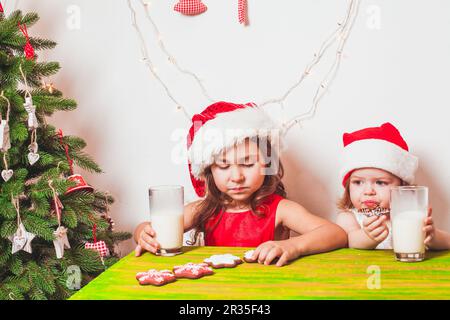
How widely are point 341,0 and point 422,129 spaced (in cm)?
47

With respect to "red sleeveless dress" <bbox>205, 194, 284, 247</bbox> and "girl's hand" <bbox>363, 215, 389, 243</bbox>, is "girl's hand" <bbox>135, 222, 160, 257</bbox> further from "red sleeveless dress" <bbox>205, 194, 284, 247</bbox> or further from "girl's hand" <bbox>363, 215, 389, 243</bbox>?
"girl's hand" <bbox>363, 215, 389, 243</bbox>

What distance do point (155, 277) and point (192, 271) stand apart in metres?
0.07

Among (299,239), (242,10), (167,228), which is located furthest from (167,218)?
(242,10)

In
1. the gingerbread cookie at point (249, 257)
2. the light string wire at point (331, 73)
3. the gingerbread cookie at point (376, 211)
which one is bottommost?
the gingerbread cookie at point (249, 257)

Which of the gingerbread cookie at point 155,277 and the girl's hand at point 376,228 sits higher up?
the girl's hand at point 376,228

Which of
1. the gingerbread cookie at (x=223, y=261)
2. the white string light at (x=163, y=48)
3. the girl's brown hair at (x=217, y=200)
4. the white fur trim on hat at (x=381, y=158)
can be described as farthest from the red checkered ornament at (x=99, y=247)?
the white fur trim on hat at (x=381, y=158)

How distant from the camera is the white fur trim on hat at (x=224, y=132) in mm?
1425

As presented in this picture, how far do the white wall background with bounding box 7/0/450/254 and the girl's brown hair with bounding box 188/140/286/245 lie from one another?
24 cm

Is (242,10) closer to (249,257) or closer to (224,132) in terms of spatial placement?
(224,132)

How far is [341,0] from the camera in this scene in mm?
1668

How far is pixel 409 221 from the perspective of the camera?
3.59ft

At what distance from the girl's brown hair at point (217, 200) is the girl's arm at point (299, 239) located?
2.0 inches

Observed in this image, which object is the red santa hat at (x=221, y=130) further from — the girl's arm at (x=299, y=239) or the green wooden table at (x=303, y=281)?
the green wooden table at (x=303, y=281)
